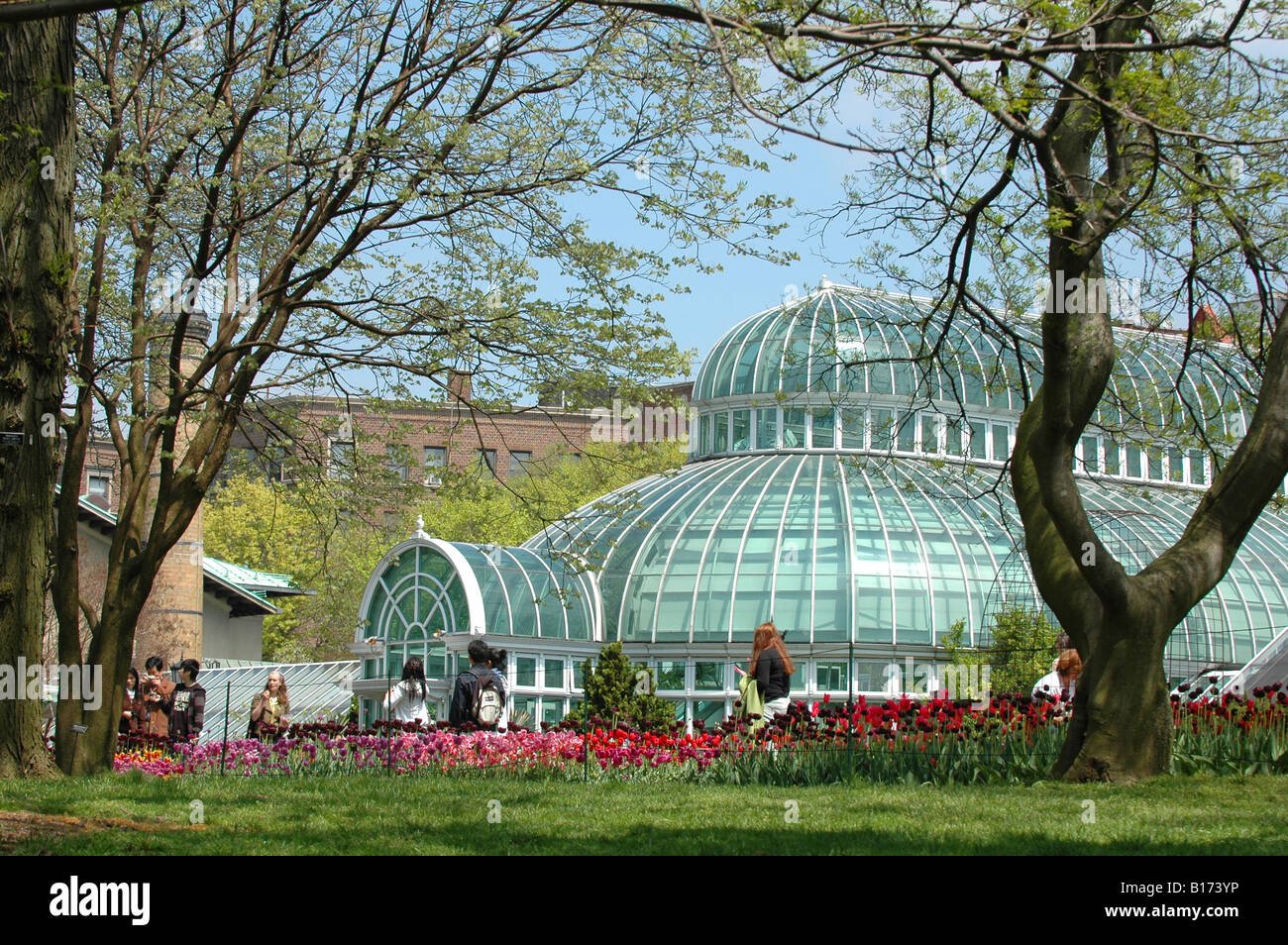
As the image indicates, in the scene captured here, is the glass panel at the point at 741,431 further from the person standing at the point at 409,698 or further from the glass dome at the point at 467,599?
the person standing at the point at 409,698

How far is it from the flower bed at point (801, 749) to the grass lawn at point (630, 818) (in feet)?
2.68

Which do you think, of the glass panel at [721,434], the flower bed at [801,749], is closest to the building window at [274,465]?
the flower bed at [801,749]

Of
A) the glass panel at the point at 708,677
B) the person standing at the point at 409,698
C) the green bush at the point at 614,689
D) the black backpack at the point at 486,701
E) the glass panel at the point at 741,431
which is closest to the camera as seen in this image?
the black backpack at the point at 486,701

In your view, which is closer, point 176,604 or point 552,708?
point 176,604

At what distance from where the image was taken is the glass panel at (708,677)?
84.9ft

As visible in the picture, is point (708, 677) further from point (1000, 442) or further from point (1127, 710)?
point (1127, 710)

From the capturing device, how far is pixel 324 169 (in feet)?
40.3

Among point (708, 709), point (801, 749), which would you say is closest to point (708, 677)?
point (708, 709)

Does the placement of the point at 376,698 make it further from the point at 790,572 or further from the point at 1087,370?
the point at 1087,370

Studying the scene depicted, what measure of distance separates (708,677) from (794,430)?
7.10 meters

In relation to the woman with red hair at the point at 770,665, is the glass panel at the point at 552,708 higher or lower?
lower

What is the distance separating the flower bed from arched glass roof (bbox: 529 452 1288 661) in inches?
443

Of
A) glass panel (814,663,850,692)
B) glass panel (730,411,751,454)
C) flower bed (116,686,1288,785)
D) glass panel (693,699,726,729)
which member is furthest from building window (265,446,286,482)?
glass panel (730,411,751,454)

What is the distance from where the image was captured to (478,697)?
48.0ft
